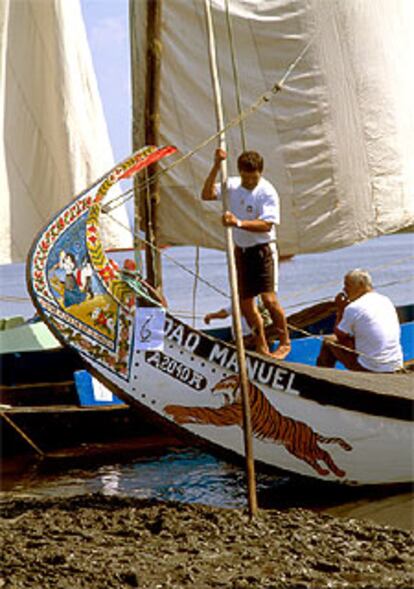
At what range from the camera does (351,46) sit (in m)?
13.4

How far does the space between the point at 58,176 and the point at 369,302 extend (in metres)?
5.86

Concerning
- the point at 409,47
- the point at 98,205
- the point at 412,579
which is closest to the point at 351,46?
the point at 409,47

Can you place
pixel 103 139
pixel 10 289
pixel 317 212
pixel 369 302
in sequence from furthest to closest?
pixel 10 289 → pixel 103 139 → pixel 317 212 → pixel 369 302

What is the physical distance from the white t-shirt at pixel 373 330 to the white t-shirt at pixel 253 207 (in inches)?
37.0

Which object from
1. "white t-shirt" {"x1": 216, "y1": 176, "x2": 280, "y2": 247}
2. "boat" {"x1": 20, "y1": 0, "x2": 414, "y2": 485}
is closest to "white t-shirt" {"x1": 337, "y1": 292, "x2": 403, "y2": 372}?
"boat" {"x1": 20, "y1": 0, "x2": 414, "y2": 485}

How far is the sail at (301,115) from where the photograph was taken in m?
12.5

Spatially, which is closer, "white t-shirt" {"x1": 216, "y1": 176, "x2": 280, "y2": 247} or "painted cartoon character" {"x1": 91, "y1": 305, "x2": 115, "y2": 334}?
"painted cartoon character" {"x1": 91, "y1": 305, "x2": 115, "y2": 334}

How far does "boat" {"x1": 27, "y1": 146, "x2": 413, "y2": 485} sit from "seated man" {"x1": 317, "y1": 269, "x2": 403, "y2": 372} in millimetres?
570

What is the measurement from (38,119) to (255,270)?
17.1 feet

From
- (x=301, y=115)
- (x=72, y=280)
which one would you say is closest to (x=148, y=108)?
(x=301, y=115)

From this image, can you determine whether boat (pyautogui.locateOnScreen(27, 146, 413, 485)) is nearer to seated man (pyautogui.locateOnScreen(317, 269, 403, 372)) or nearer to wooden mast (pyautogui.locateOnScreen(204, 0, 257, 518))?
wooden mast (pyautogui.locateOnScreen(204, 0, 257, 518))

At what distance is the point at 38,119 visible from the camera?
13.9m

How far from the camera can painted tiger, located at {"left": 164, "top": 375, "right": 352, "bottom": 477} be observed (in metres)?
8.82

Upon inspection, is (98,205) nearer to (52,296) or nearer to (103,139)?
(52,296)
